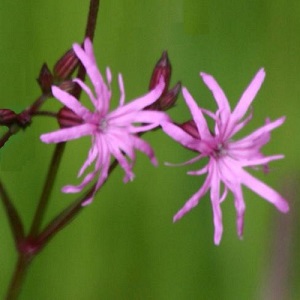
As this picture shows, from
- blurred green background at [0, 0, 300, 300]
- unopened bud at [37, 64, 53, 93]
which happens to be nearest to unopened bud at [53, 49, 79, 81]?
unopened bud at [37, 64, 53, 93]

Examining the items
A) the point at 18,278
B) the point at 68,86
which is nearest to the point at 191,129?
the point at 68,86

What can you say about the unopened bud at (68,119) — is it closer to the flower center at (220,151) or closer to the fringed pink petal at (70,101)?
the fringed pink petal at (70,101)

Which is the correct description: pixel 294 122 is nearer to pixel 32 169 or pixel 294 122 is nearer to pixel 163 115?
pixel 32 169

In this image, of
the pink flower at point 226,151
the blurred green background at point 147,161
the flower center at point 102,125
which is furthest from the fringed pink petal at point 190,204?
the blurred green background at point 147,161

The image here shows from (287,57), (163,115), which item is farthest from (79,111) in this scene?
(287,57)

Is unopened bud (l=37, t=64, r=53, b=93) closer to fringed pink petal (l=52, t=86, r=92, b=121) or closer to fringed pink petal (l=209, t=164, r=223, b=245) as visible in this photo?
fringed pink petal (l=52, t=86, r=92, b=121)

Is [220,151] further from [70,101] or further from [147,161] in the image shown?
[147,161]
